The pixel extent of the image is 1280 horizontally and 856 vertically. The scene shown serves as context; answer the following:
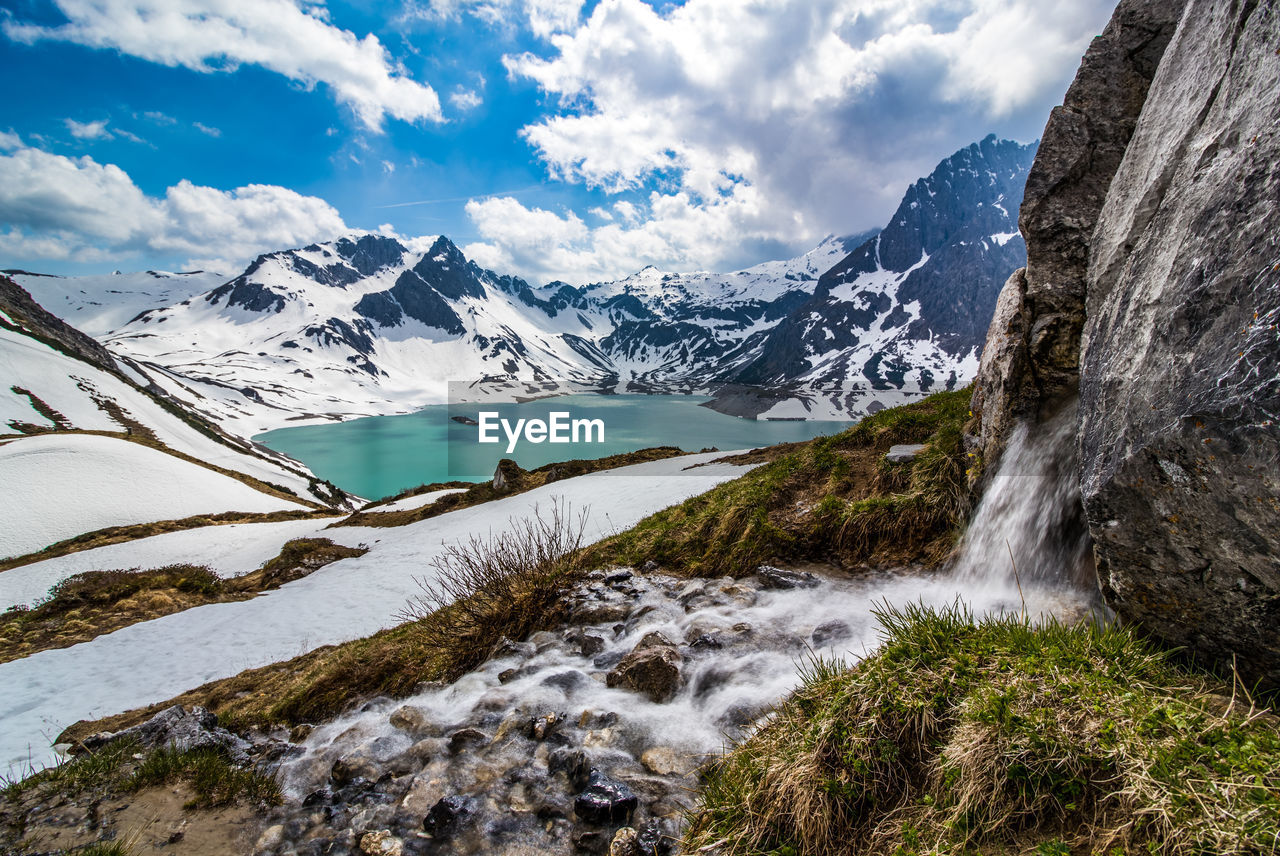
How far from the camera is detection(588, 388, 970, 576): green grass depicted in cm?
769

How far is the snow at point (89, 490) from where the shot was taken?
29828 mm

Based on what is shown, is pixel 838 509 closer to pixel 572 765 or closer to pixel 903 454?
pixel 903 454

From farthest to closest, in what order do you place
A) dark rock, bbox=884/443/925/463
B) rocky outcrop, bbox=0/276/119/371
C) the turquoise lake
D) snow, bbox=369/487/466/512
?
1. the turquoise lake
2. rocky outcrop, bbox=0/276/119/371
3. snow, bbox=369/487/466/512
4. dark rock, bbox=884/443/925/463

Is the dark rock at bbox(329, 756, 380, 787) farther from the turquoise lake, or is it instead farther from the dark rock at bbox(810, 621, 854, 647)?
the turquoise lake

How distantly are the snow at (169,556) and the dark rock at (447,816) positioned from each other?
25.3m

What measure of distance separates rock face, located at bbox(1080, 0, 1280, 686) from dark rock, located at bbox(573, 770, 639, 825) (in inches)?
162

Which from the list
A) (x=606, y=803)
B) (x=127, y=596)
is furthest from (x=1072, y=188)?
(x=127, y=596)

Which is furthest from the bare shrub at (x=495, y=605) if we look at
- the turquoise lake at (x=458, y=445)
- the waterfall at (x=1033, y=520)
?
the turquoise lake at (x=458, y=445)

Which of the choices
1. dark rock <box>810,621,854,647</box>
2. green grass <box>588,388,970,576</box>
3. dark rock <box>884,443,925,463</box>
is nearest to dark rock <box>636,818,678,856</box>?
dark rock <box>810,621,854,647</box>

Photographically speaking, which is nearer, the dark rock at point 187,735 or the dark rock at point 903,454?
the dark rock at point 187,735

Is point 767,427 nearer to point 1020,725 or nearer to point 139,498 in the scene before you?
point 139,498

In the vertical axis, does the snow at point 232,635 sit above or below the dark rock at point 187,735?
below

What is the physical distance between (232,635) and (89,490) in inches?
1312

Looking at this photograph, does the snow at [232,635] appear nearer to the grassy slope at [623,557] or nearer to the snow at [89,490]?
the grassy slope at [623,557]
